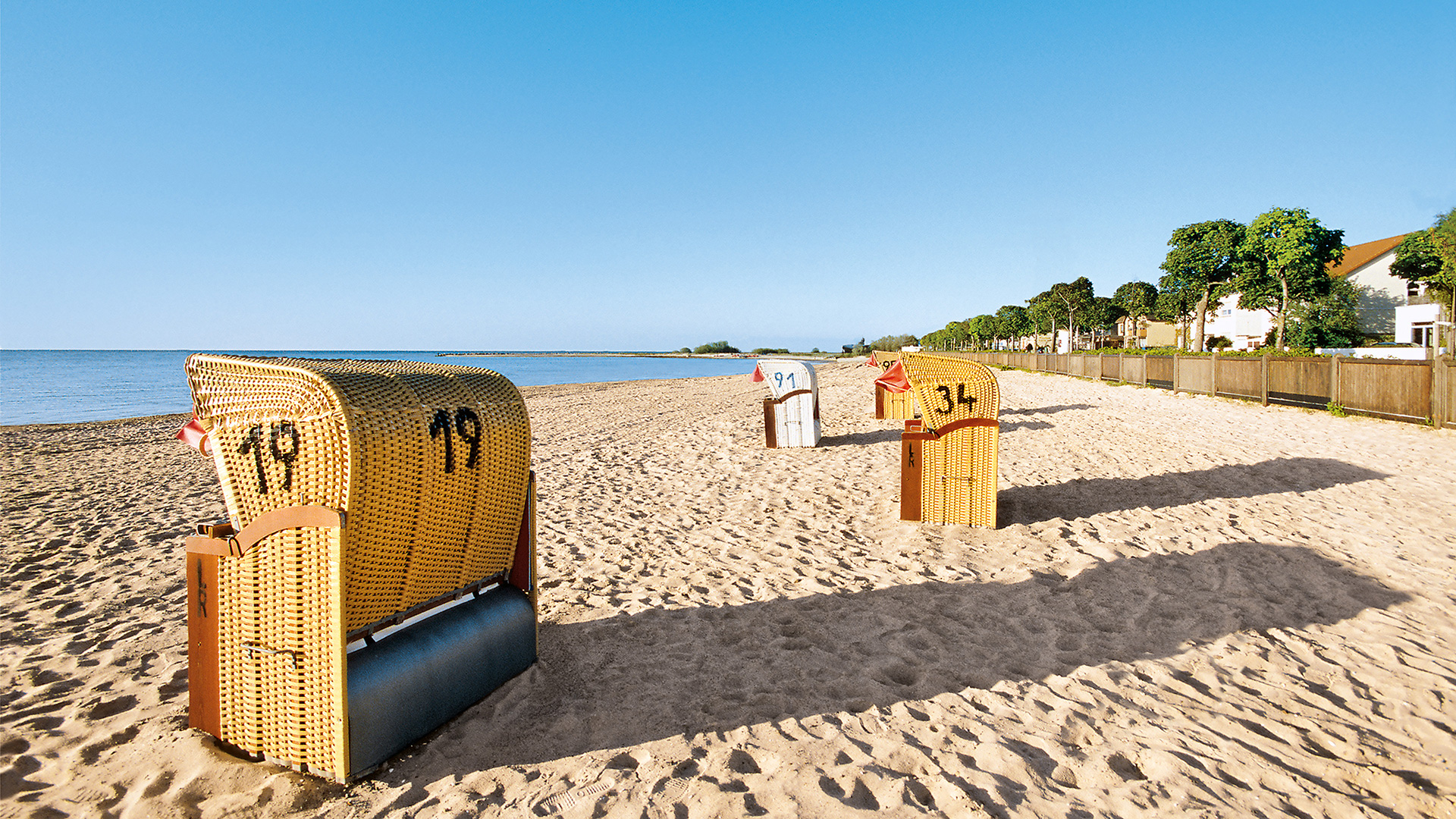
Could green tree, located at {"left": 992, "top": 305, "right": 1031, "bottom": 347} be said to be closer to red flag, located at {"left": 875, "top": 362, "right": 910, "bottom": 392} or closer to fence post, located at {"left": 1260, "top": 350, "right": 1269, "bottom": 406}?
fence post, located at {"left": 1260, "top": 350, "right": 1269, "bottom": 406}

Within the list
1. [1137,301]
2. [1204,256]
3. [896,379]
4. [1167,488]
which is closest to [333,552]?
[896,379]

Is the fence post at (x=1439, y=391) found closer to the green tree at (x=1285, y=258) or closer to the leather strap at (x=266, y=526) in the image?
the leather strap at (x=266, y=526)

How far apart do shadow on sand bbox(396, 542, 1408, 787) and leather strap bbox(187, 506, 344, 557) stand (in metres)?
1.07

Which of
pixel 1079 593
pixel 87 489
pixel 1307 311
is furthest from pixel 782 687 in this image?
pixel 1307 311

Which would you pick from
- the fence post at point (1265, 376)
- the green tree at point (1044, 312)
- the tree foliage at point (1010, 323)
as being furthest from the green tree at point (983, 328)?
the fence post at point (1265, 376)

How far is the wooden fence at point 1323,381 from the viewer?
12.1 meters

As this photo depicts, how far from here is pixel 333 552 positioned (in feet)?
7.84

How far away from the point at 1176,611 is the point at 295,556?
503 cm

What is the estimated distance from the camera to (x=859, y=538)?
20.3 feet

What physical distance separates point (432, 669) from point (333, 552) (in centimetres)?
79

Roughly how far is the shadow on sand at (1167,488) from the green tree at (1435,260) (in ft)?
65.8

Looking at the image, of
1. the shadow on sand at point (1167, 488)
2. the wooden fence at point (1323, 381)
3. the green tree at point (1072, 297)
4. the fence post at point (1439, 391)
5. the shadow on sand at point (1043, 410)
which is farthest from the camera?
the green tree at point (1072, 297)

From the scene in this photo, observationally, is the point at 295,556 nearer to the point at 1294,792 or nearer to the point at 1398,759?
the point at 1294,792

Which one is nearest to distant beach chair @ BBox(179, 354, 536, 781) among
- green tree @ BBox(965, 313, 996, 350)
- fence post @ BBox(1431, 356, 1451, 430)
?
fence post @ BBox(1431, 356, 1451, 430)
